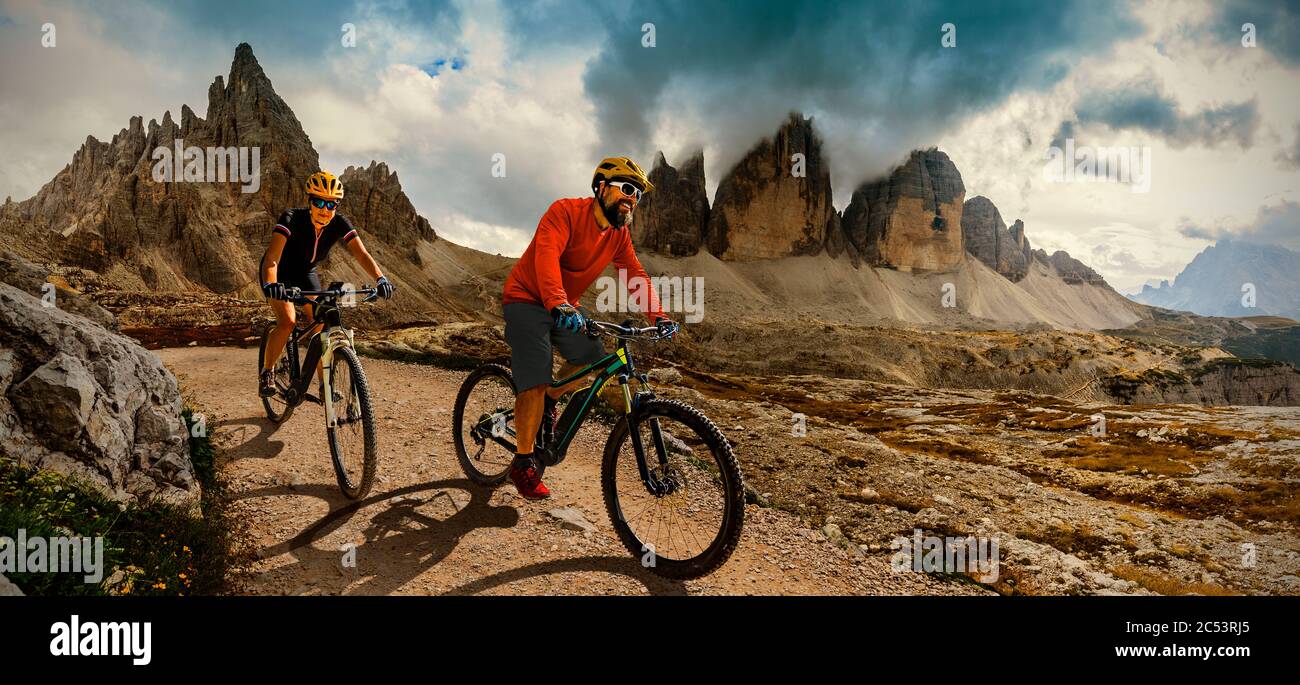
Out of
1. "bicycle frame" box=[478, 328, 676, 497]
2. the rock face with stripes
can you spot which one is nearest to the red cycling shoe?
"bicycle frame" box=[478, 328, 676, 497]

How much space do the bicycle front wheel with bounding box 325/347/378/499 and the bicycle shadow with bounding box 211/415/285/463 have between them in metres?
→ 1.85

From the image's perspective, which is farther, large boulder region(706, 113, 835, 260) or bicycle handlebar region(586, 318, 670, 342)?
large boulder region(706, 113, 835, 260)

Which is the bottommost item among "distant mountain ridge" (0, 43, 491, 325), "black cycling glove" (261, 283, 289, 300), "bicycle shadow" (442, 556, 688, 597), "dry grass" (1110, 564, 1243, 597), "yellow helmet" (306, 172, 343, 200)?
"dry grass" (1110, 564, 1243, 597)

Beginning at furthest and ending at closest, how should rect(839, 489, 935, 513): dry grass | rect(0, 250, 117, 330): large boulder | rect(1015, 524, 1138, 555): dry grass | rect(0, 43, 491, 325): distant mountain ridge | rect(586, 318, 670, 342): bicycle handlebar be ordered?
rect(0, 43, 491, 325): distant mountain ridge < rect(1015, 524, 1138, 555): dry grass < rect(839, 489, 935, 513): dry grass < rect(0, 250, 117, 330): large boulder < rect(586, 318, 670, 342): bicycle handlebar

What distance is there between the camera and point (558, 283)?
5.91m

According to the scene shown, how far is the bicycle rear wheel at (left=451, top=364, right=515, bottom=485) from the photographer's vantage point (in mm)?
7504

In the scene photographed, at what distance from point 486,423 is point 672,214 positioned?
192 m

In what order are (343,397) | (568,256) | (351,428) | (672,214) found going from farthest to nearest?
(672,214) → (343,397) → (351,428) → (568,256)

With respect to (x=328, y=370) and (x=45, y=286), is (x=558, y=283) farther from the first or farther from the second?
(x=45, y=286)

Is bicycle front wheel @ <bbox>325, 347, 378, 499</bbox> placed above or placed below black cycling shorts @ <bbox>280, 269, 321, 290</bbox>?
below

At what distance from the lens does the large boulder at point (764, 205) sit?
192m

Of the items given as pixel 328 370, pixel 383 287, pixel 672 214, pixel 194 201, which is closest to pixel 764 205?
pixel 672 214

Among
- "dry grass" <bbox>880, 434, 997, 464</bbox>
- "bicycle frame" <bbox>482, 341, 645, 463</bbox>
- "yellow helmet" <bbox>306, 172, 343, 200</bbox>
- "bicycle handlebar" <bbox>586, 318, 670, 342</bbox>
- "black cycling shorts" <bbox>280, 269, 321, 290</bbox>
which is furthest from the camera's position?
"dry grass" <bbox>880, 434, 997, 464</bbox>

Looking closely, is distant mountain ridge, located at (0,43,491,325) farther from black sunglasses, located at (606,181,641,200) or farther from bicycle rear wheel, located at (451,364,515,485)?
black sunglasses, located at (606,181,641,200)
